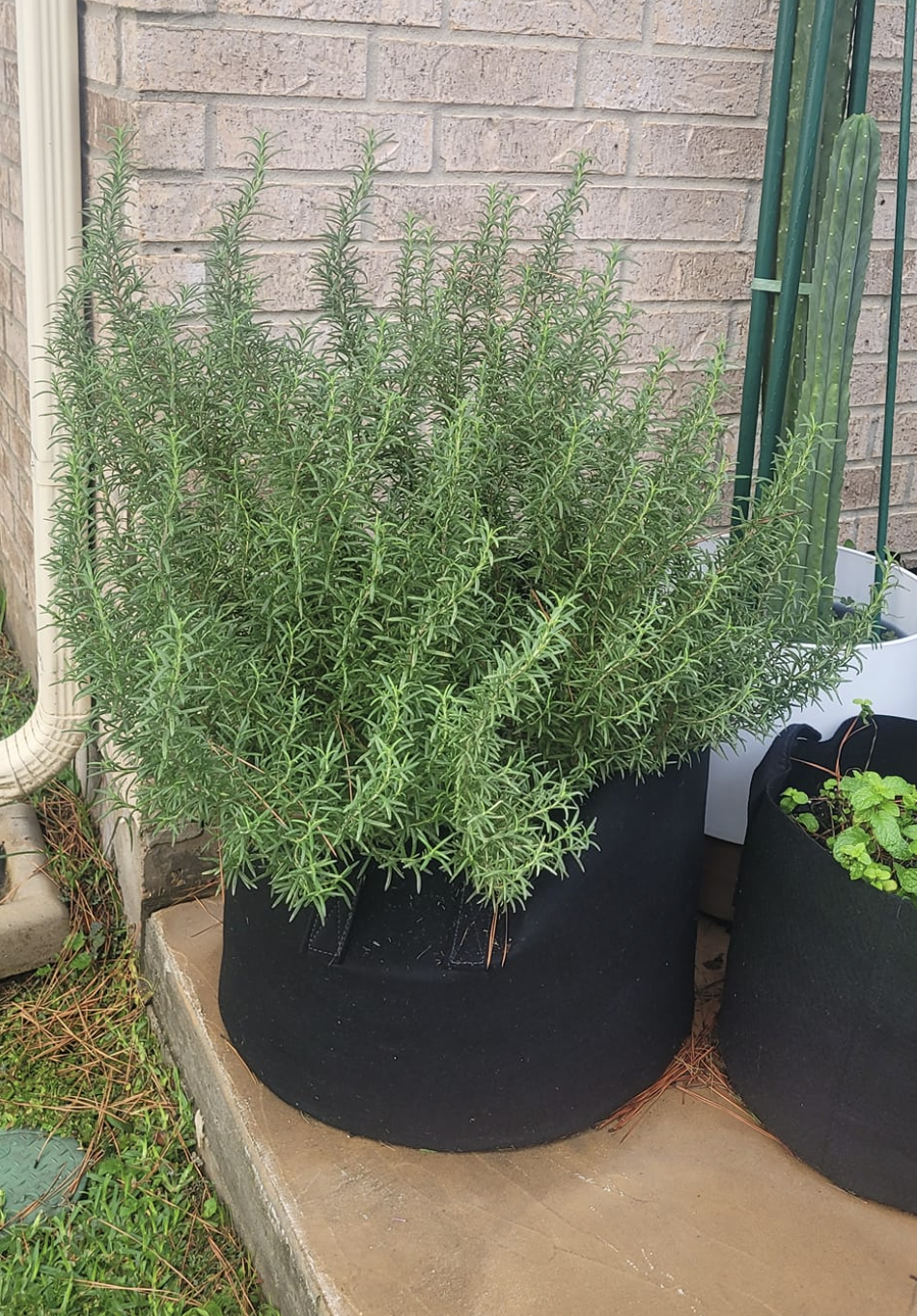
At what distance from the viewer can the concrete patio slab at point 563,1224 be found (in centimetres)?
146

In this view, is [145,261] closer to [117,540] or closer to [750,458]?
[117,540]

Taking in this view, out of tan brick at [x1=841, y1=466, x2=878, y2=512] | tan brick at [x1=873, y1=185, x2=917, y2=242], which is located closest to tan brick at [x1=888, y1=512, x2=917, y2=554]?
tan brick at [x1=841, y1=466, x2=878, y2=512]

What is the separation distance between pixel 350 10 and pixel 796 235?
0.83m

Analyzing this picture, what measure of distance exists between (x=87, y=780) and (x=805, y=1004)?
4.81 ft

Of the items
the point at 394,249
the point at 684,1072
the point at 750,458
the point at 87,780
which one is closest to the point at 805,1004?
the point at 684,1072

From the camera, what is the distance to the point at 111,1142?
1892 millimetres

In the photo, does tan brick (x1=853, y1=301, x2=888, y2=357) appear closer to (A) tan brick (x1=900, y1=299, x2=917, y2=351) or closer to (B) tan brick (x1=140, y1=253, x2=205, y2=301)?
(A) tan brick (x1=900, y1=299, x2=917, y2=351)

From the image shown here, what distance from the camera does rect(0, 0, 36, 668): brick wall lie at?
94.0 inches

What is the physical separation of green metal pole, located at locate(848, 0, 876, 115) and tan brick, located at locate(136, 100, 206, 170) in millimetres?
1100

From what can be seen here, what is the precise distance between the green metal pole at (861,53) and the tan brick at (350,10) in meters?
0.73

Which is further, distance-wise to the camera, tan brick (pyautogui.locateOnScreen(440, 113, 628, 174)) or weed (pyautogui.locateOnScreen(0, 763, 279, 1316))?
tan brick (pyautogui.locateOnScreen(440, 113, 628, 174))

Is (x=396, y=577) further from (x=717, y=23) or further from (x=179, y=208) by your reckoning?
(x=717, y=23)

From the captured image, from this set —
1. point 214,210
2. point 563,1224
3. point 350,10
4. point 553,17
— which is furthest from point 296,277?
point 563,1224

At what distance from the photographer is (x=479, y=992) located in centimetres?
154
